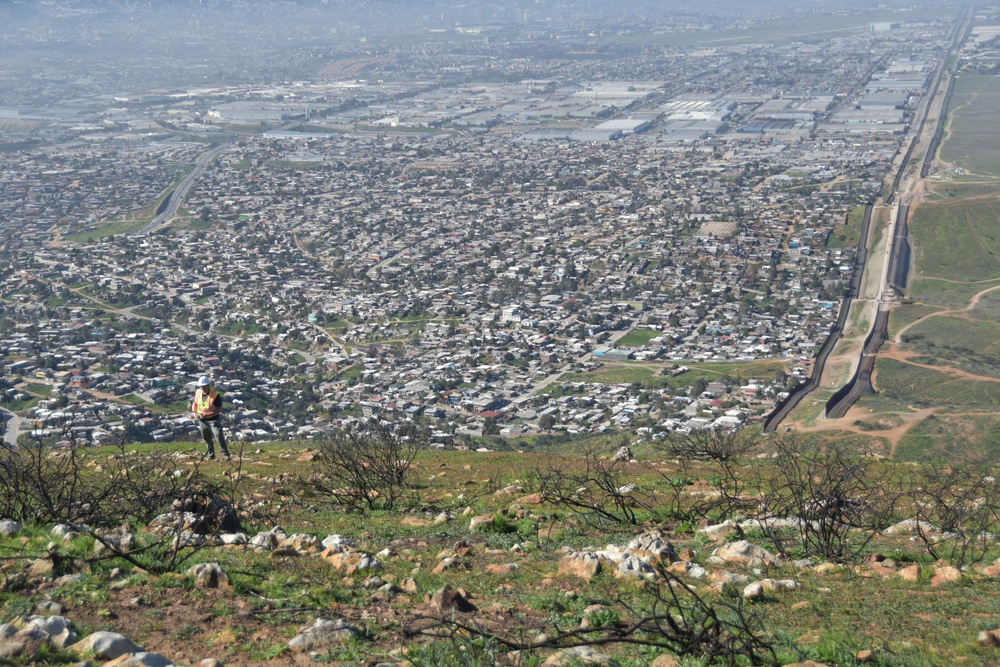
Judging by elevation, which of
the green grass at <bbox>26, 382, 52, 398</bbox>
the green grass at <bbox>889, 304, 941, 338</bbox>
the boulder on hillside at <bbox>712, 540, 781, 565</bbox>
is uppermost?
the boulder on hillside at <bbox>712, 540, 781, 565</bbox>

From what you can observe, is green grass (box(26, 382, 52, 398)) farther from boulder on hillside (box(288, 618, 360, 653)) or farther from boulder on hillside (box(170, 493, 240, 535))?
boulder on hillside (box(288, 618, 360, 653))

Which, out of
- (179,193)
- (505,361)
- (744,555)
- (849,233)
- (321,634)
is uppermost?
(321,634)

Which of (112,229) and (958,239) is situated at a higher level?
(112,229)

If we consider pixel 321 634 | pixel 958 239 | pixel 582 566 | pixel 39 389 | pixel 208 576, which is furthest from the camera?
pixel 958 239

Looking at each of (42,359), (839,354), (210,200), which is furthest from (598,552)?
(210,200)

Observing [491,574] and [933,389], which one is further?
[933,389]

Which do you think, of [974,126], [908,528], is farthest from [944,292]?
[974,126]

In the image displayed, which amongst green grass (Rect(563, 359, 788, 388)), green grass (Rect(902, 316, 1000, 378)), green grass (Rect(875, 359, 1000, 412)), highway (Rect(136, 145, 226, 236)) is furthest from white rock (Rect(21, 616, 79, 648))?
highway (Rect(136, 145, 226, 236))

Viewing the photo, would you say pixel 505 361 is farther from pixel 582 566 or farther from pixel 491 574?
pixel 582 566
